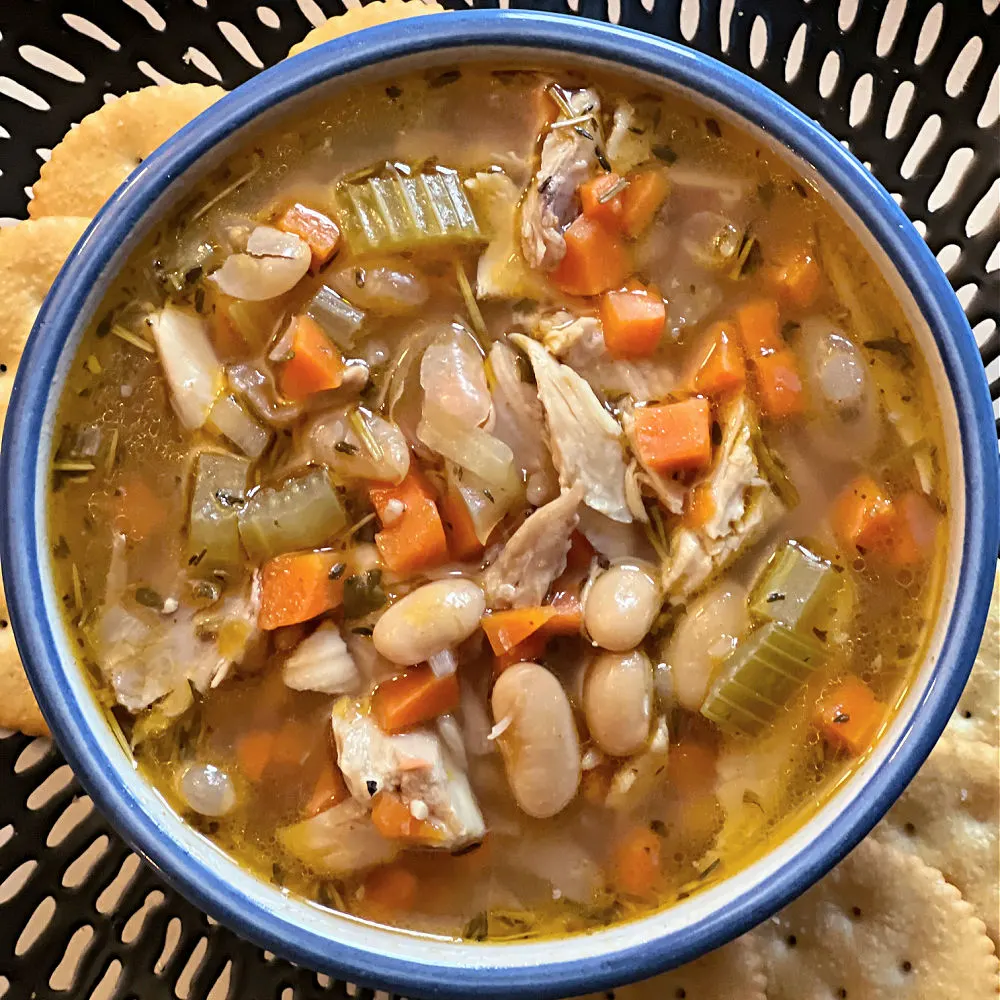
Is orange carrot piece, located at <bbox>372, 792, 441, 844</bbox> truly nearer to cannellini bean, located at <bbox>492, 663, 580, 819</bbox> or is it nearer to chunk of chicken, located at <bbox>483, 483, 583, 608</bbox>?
cannellini bean, located at <bbox>492, 663, 580, 819</bbox>

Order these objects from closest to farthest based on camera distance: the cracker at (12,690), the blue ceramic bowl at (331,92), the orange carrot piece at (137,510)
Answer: the blue ceramic bowl at (331,92) → the orange carrot piece at (137,510) → the cracker at (12,690)

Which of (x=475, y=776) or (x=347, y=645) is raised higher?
(x=347, y=645)

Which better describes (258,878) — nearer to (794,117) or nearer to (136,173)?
(136,173)

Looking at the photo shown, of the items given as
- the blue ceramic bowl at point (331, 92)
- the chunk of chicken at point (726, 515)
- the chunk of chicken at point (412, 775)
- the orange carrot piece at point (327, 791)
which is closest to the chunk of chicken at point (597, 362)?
the chunk of chicken at point (726, 515)

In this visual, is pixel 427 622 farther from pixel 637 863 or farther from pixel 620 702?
pixel 637 863

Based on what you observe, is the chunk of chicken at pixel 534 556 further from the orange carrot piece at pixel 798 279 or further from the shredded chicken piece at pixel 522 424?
the orange carrot piece at pixel 798 279

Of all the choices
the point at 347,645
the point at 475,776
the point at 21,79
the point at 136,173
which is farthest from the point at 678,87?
the point at 21,79

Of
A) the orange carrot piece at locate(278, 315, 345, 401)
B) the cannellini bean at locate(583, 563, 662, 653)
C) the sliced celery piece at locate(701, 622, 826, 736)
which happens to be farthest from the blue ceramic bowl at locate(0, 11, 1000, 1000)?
the cannellini bean at locate(583, 563, 662, 653)
